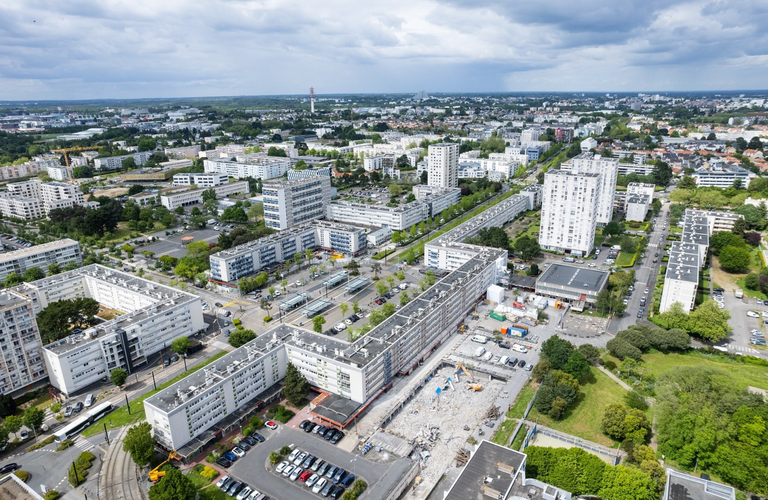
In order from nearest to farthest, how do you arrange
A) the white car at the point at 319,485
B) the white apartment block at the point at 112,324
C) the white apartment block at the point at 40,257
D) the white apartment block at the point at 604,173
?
the white car at the point at 319,485, the white apartment block at the point at 112,324, the white apartment block at the point at 40,257, the white apartment block at the point at 604,173

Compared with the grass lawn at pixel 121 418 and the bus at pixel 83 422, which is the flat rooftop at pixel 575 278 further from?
the bus at pixel 83 422

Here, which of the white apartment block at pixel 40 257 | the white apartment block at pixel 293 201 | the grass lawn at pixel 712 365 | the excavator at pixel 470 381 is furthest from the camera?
the white apartment block at pixel 293 201

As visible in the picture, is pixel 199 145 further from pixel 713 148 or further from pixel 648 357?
pixel 713 148

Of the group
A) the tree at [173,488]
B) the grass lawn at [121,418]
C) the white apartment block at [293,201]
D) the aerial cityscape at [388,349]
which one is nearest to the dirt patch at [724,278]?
the aerial cityscape at [388,349]

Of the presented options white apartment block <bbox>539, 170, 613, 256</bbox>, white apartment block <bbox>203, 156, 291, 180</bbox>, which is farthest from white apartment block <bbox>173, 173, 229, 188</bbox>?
white apartment block <bbox>539, 170, 613, 256</bbox>

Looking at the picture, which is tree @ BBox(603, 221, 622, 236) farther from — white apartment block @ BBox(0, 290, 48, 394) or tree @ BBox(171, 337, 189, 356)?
white apartment block @ BBox(0, 290, 48, 394)

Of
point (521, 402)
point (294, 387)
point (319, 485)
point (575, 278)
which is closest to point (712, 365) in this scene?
point (575, 278)
